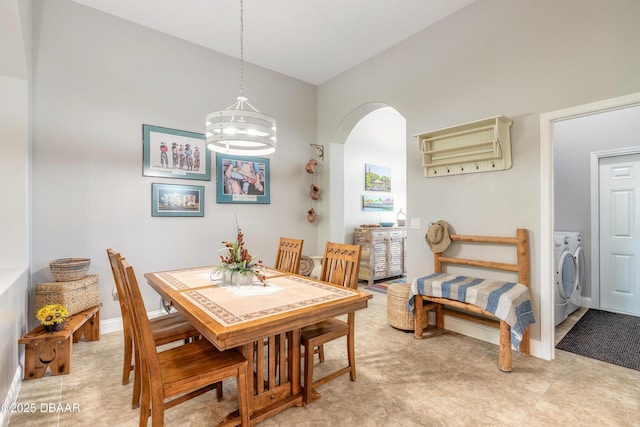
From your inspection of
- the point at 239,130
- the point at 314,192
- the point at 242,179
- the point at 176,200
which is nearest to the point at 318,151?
the point at 314,192

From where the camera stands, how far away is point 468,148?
2980 millimetres

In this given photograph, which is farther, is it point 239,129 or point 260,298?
point 239,129

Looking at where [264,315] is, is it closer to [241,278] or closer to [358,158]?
[241,278]

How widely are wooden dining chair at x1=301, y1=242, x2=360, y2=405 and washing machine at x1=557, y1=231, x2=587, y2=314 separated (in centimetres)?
270

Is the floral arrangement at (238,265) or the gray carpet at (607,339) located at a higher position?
the floral arrangement at (238,265)

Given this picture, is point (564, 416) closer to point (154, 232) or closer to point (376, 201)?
point (154, 232)

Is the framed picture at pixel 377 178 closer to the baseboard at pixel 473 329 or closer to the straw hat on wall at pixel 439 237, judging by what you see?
the straw hat on wall at pixel 439 237

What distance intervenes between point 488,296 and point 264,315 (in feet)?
6.23

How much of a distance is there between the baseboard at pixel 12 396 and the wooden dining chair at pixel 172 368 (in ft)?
2.96

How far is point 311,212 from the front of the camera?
4.71 m

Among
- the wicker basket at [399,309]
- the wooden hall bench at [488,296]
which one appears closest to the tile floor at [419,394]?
the wooden hall bench at [488,296]

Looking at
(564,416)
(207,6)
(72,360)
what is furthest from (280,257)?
(207,6)

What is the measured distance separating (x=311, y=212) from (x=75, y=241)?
2896mm

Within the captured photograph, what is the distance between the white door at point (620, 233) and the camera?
11.6ft
